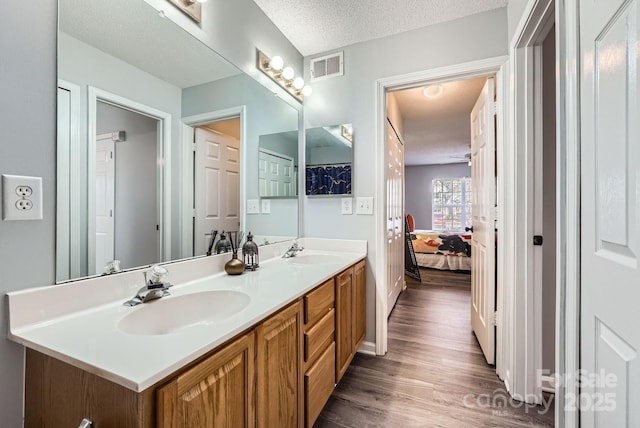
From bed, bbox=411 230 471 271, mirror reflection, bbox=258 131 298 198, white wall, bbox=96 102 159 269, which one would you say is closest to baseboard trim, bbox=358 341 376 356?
mirror reflection, bbox=258 131 298 198

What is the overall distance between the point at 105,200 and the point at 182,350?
2.35ft

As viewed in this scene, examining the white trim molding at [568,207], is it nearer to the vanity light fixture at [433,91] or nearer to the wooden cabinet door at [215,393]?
the wooden cabinet door at [215,393]

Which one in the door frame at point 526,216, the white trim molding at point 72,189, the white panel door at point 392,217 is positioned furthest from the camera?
the white panel door at point 392,217

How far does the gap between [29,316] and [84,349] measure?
29cm

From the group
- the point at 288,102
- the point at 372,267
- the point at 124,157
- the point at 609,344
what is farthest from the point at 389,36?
the point at 609,344

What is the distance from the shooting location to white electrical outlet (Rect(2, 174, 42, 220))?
745 mm

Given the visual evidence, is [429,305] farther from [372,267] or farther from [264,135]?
[264,135]

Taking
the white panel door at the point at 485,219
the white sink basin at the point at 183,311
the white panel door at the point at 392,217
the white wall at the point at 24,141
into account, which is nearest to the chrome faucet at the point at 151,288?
the white sink basin at the point at 183,311

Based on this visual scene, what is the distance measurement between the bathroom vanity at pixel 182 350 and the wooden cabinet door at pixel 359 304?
44 cm

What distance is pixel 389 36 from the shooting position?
6.68ft

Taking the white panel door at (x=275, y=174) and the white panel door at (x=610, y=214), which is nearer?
the white panel door at (x=610, y=214)

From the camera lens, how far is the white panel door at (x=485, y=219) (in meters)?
1.87

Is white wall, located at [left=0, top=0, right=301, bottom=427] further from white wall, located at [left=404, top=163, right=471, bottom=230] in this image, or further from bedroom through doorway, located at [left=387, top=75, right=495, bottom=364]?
white wall, located at [left=404, top=163, right=471, bottom=230]

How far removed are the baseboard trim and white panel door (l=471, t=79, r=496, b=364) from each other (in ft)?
2.60
